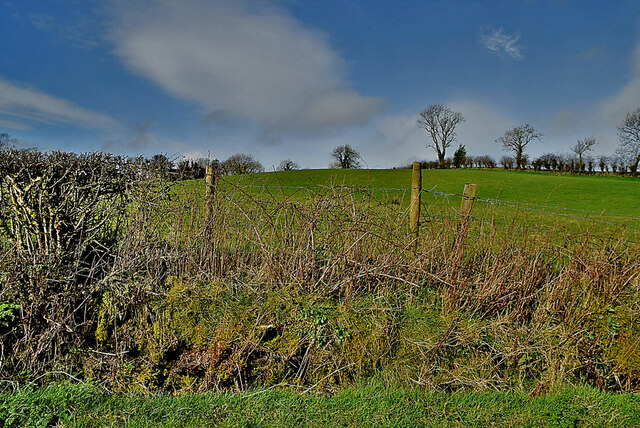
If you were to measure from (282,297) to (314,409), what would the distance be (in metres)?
1.12

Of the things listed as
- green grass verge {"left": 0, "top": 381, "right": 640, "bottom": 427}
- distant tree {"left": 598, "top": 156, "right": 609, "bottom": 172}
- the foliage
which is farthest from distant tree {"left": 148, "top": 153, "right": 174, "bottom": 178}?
distant tree {"left": 598, "top": 156, "right": 609, "bottom": 172}

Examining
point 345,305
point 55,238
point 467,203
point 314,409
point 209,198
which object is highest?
point 209,198

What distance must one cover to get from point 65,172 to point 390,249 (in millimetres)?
3663

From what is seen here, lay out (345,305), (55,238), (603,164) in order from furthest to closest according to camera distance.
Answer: (603,164) → (55,238) → (345,305)

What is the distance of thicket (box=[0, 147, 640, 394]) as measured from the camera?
3400 mm

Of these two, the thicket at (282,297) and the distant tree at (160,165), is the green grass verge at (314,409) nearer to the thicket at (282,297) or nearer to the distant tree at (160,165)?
the thicket at (282,297)

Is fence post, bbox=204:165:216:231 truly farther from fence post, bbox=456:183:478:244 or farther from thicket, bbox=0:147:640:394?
fence post, bbox=456:183:478:244

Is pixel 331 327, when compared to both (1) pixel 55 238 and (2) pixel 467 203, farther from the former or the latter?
(1) pixel 55 238

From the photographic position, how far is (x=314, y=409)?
118 inches

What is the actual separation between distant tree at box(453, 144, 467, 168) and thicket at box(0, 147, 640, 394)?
207 ft

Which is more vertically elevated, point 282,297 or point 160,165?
point 160,165

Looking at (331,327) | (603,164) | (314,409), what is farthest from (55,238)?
(603,164)

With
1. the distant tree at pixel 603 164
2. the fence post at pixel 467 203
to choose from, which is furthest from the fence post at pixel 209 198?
the distant tree at pixel 603 164

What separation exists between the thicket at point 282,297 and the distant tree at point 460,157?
207 ft
